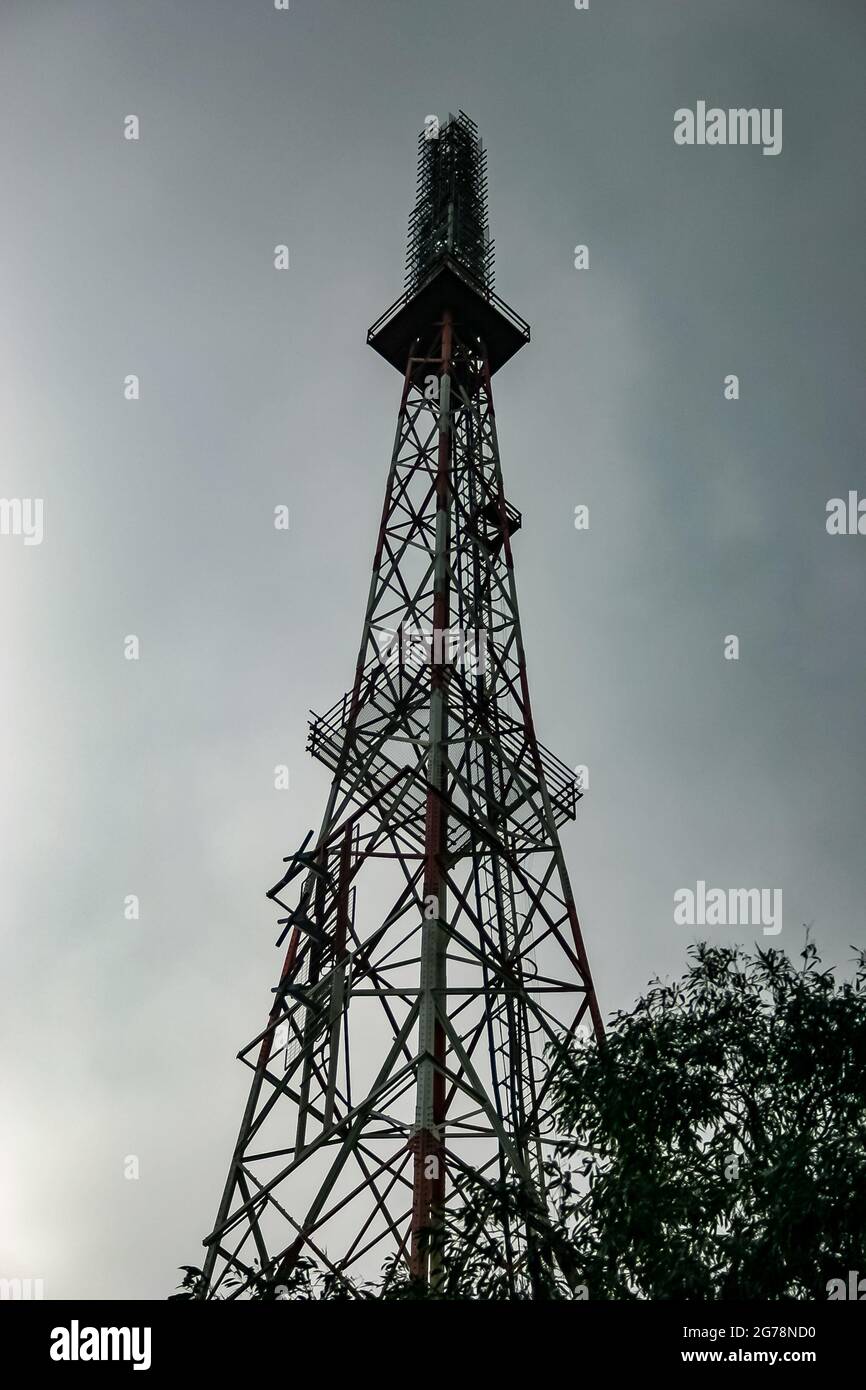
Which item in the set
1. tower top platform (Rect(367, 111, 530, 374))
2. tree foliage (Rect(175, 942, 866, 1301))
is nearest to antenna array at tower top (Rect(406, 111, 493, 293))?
tower top platform (Rect(367, 111, 530, 374))

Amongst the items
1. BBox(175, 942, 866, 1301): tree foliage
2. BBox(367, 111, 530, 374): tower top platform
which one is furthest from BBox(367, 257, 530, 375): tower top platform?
BBox(175, 942, 866, 1301): tree foliage

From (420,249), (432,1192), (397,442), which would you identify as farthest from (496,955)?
(420,249)

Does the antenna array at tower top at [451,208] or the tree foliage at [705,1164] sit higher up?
the antenna array at tower top at [451,208]

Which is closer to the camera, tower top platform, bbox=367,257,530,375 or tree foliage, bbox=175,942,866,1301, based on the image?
tree foliage, bbox=175,942,866,1301

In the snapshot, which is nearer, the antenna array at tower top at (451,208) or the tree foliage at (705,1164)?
the tree foliage at (705,1164)

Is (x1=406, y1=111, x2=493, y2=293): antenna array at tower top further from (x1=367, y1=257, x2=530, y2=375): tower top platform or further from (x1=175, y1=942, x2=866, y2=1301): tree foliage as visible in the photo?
(x1=175, y1=942, x2=866, y2=1301): tree foliage

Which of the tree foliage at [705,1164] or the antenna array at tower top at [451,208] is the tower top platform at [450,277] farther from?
the tree foliage at [705,1164]

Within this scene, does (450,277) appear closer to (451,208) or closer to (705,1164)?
(451,208)

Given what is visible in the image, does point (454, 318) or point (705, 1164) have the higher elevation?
point (454, 318)

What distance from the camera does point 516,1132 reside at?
68.5 feet

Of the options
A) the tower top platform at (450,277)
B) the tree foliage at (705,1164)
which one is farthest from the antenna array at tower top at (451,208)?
the tree foliage at (705,1164)

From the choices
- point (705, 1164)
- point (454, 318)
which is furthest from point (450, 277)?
point (705, 1164)

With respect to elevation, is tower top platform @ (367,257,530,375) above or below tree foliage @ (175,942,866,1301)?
above

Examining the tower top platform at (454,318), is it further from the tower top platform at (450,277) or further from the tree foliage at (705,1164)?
the tree foliage at (705,1164)
